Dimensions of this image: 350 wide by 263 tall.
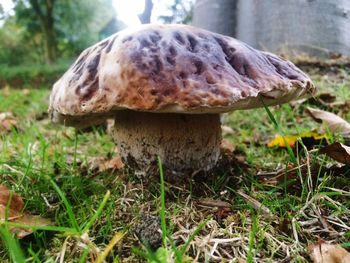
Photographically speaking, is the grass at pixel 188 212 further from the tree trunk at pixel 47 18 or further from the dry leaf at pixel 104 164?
the tree trunk at pixel 47 18

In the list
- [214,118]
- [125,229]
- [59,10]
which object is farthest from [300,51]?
[59,10]

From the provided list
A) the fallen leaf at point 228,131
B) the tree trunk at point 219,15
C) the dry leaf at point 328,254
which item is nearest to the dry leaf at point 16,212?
the dry leaf at point 328,254

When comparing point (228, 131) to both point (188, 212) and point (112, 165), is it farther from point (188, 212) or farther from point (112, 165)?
point (188, 212)

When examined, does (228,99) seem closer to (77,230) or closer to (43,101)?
(77,230)

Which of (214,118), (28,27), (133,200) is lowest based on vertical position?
(28,27)

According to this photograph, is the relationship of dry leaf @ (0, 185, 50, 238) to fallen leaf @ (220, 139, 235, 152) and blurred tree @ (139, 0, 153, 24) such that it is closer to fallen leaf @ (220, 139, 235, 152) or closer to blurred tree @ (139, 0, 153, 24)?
fallen leaf @ (220, 139, 235, 152)

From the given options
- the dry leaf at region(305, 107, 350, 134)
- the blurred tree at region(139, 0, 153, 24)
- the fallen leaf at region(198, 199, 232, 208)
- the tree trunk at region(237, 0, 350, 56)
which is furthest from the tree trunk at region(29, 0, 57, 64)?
the fallen leaf at region(198, 199, 232, 208)
